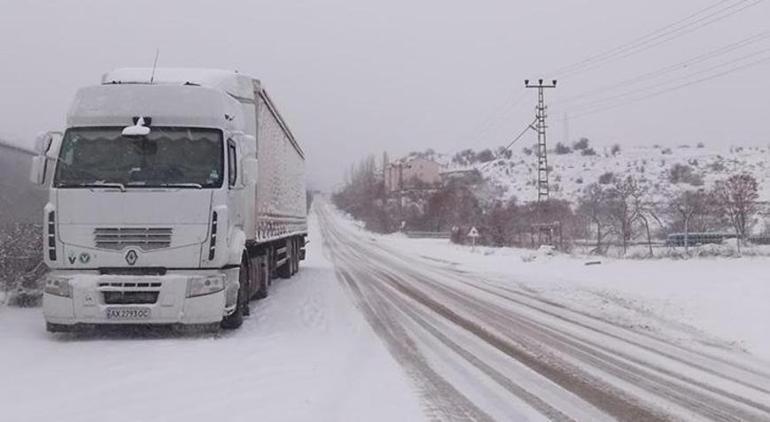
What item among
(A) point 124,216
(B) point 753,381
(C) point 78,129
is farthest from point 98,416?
(B) point 753,381

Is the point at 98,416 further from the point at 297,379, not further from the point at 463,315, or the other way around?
the point at 463,315

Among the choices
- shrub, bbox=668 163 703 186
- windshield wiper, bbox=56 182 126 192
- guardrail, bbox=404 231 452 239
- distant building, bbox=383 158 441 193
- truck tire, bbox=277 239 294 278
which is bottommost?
guardrail, bbox=404 231 452 239

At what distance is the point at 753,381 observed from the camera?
24.0 feet

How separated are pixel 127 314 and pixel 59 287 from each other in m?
0.96

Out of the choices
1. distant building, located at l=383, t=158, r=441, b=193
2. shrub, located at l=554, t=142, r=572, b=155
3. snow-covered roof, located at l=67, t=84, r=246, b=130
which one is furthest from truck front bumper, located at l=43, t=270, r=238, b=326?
shrub, located at l=554, t=142, r=572, b=155

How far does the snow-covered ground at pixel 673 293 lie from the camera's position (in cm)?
1065

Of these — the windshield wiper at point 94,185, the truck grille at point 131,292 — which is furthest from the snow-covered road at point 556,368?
the windshield wiper at point 94,185

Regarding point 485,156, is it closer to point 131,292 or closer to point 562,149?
point 562,149

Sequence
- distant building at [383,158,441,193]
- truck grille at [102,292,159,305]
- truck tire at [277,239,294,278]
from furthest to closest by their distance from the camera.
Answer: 1. distant building at [383,158,441,193]
2. truck tire at [277,239,294,278]
3. truck grille at [102,292,159,305]

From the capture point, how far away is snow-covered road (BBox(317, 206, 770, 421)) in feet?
20.2

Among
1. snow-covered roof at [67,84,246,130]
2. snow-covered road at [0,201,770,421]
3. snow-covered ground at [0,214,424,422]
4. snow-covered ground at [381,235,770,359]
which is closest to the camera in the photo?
snow-covered ground at [0,214,424,422]

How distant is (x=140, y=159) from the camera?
9500mm

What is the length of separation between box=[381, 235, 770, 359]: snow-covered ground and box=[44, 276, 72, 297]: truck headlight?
8.38m

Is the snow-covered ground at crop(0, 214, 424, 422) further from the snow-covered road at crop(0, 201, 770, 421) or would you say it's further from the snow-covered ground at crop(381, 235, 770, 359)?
the snow-covered ground at crop(381, 235, 770, 359)
